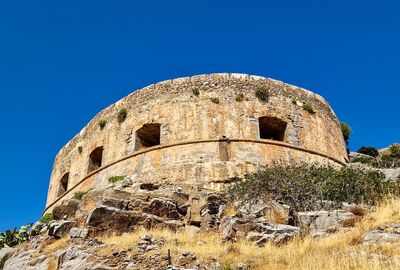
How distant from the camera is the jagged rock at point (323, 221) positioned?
7.66 meters

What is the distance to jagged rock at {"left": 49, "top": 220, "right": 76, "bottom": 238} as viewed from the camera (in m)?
8.88

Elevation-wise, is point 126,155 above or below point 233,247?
above

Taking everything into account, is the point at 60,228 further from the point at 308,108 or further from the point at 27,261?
the point at 308,108

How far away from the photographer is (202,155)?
13320 millimetres

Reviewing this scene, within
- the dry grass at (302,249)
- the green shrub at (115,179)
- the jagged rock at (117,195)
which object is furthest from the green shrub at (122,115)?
the dry grass at (302,249)

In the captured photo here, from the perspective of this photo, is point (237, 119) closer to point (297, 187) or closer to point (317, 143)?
point (317, 143)

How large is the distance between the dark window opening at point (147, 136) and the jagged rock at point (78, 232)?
6.04m

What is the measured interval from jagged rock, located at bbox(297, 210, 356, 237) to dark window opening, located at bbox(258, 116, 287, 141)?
6.43 m

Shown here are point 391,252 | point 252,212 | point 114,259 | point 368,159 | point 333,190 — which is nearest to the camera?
point 391,252

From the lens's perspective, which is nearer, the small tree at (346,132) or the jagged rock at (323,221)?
the jagged rock at (323,221)

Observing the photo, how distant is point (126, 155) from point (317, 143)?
18.7 feet

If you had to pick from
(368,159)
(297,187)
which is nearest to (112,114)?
→ (297,187)

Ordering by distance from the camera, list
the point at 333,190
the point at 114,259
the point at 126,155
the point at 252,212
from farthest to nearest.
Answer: the point at 126,155
the point at 333,190
the point at 252,212
the point at 114,259

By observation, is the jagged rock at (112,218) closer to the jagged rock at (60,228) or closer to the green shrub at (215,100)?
the jagged rock at (60,228)
